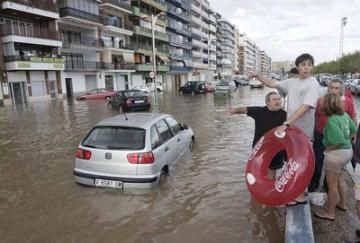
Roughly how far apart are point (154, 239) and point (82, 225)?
1192 millimetres

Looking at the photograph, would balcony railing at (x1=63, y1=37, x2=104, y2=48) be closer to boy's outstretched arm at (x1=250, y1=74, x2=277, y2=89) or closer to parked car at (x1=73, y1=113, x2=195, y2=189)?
parked car at (x1=73, y1=113, x2=195, y2=189)

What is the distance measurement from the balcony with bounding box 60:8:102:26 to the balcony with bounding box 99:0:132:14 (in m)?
3.34

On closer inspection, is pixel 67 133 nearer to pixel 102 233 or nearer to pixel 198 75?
pixel 102 233

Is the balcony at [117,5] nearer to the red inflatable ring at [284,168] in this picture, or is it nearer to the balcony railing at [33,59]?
the balcony railing at [33,59]

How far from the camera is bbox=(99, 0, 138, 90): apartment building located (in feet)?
152

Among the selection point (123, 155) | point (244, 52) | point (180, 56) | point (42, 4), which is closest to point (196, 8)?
point (180, 56)

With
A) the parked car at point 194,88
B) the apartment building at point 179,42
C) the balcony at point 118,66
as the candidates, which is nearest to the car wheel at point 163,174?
the parked car at point 194,88

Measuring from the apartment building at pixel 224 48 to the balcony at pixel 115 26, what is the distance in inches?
2675

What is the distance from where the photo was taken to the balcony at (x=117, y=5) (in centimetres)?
4580

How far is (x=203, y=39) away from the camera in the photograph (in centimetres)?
9688

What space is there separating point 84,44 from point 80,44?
0.56m

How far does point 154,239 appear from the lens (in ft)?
15.0

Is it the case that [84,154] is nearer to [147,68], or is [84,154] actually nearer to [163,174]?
[163,174]

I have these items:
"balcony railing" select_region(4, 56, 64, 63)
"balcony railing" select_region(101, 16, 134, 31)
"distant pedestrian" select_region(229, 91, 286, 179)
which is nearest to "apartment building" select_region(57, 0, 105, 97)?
"balcony railing" select_region(101, 16, 134, 31)
